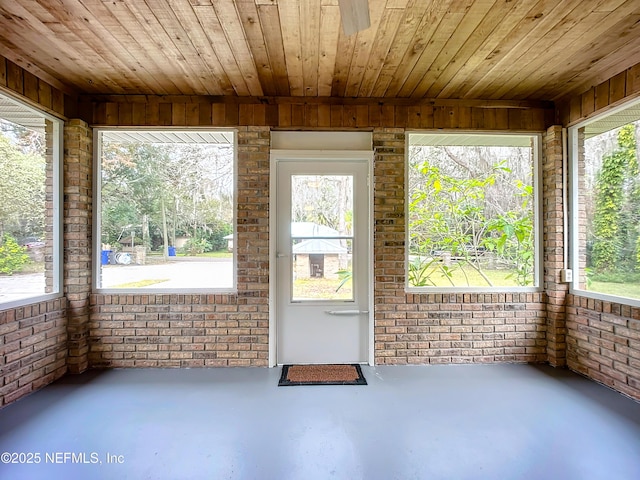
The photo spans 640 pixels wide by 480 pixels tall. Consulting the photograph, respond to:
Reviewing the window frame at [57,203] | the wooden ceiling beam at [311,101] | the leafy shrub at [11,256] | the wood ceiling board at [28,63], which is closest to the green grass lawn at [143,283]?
the window frame at [57,203]

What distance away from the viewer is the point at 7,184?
249cm

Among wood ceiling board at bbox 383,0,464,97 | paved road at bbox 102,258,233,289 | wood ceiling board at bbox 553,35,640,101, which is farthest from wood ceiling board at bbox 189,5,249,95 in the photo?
wood ceiling board at bbox 553,35,640,101

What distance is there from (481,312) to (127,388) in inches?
131

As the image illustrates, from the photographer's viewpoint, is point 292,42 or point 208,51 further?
point 208,51

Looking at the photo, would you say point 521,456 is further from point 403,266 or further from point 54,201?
point 54,201

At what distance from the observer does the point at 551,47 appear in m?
2.29

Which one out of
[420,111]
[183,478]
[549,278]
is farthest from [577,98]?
[183,478]

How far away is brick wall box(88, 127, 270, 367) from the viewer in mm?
3082

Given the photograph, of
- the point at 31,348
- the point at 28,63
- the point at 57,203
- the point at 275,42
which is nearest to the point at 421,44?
the point at 275,42

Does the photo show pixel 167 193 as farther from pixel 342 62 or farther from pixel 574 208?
pixel 574 208

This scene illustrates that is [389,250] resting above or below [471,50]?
below

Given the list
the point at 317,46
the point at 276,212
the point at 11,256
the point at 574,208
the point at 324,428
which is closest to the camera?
the point at 324,428

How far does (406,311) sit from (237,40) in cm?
272

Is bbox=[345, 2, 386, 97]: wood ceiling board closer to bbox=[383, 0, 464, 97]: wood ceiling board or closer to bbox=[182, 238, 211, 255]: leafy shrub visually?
bbox=[383, 0, 464, 97]: wood ceiling board
